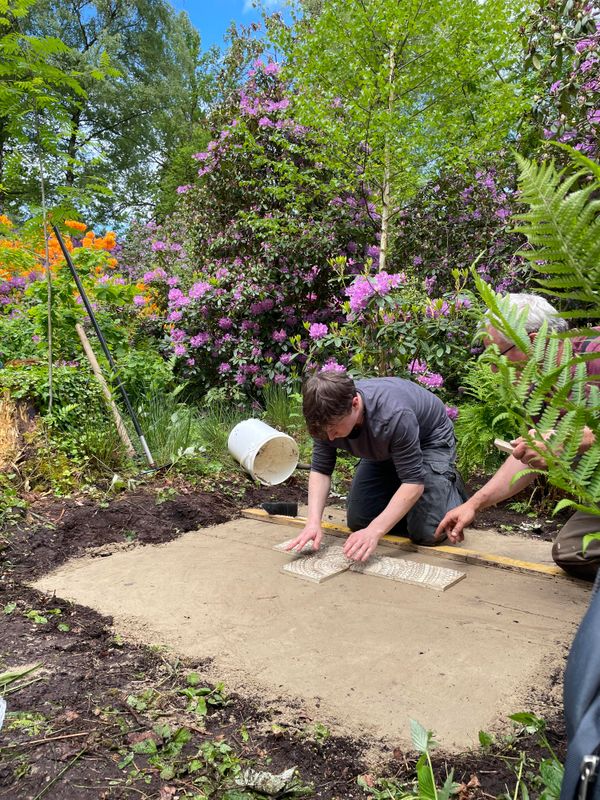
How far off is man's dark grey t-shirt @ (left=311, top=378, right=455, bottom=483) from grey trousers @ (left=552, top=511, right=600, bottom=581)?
0.64 m

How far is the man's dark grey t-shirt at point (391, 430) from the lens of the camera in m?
2.53

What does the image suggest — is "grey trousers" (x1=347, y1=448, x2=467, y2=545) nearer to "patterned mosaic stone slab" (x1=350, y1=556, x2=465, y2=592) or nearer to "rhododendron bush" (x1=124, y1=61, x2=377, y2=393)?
"patterned mosaic stone slab" (x1=350, y1=556, x2=465, y2=592)

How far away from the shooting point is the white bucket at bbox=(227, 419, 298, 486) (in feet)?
13.0

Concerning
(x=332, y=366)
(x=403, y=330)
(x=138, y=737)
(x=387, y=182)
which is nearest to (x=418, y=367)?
(x=403, y=330)

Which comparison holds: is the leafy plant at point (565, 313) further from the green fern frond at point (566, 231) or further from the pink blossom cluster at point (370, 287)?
the pink blossom cluster at point (370, 287)

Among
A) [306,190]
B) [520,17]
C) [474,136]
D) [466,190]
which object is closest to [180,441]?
[306,190]

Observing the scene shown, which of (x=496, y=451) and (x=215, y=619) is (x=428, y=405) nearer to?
(x=496, y=451)

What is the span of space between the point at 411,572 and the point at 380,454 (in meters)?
0.54

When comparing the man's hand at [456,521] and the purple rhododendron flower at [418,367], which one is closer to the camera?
the man's hand at [456,521]

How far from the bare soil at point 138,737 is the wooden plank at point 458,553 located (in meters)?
0.93

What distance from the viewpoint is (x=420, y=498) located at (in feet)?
9.52

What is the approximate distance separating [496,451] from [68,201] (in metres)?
3.22

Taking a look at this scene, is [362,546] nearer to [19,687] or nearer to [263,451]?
[19,687]

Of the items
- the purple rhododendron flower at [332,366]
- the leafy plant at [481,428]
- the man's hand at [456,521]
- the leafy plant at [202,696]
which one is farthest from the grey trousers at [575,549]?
the purple rhododendron flower at [332,366]
